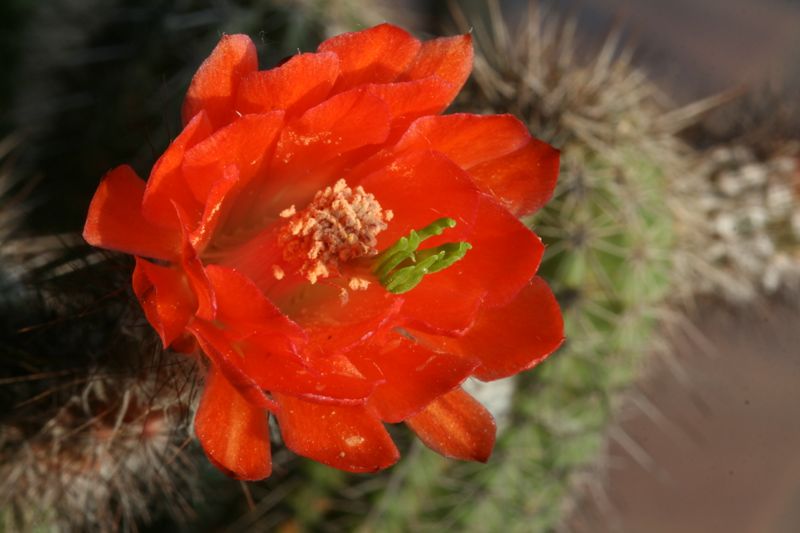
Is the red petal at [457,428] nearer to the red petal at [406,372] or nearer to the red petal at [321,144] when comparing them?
the red petal at [406,372]

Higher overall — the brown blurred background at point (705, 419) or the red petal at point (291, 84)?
the red petal at point (291, 84)

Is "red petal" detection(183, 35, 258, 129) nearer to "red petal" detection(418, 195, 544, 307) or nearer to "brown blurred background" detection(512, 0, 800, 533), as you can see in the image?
"red petal" detection(418, 195, 544, 307)

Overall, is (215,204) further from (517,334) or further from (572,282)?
(572,282)

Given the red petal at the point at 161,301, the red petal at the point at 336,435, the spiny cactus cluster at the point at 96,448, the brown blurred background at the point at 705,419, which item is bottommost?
the brown blurred background at the point at 705,419

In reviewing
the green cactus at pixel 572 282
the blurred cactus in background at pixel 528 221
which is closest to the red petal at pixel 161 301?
the blurred cactus in background at pixel 528 221

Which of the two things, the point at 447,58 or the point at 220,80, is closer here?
the point at 220,80

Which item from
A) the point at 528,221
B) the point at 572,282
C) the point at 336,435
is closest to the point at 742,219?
the point at 572,282

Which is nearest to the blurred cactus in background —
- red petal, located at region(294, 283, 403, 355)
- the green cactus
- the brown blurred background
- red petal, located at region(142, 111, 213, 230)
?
the green cactus
